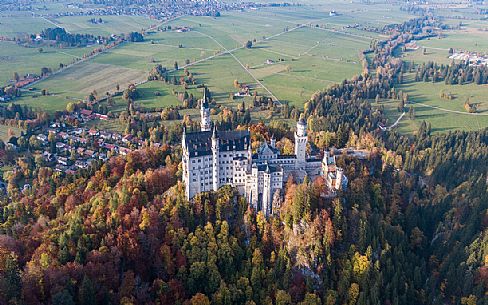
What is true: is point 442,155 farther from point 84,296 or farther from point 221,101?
point 84,296

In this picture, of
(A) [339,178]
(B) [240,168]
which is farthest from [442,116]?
(B) [240,168]

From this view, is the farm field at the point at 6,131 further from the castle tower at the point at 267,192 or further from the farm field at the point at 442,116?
the farm field at the point at 442,116

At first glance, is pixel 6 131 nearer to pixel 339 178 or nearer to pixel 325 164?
pixel 325 164

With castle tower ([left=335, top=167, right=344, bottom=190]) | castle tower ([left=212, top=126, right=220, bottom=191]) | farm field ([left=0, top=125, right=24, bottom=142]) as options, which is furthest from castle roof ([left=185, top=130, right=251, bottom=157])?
farm field ([left=0, top=125, right=24, bottom=142])

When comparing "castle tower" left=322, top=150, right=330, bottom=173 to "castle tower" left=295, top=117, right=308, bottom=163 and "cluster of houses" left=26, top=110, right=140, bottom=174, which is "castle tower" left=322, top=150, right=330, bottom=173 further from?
"cluster of houses" left=26, top=110, right=140, bottom=174

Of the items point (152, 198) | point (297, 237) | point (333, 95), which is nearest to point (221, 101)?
point (333, 95)

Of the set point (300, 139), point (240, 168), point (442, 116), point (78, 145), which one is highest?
point (300, 139)

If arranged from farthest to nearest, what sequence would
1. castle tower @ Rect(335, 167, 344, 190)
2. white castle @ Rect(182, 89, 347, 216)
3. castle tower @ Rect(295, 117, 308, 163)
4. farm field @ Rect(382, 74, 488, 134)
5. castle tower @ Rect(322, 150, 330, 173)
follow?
farm field @ Rect(382, 74, 488, 134), castle tower @ Rect(322, 150, 330, 173), castle tower @ Rect(295, 117, 308, 163), white castle @ Rect(182, 89, 347, 216), castle tower @ Rect(335, 167, 344, 190)
